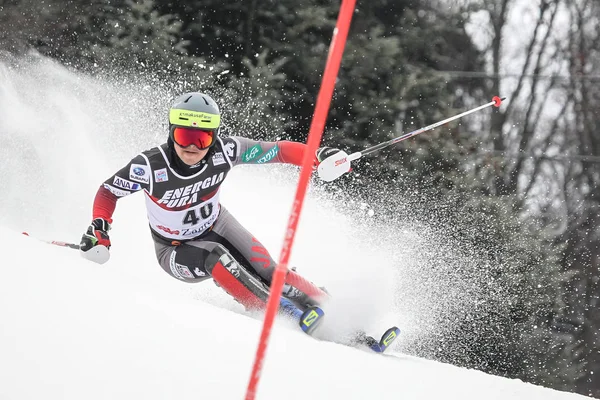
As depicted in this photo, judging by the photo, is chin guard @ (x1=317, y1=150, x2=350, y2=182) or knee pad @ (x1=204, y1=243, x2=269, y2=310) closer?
knee pad @ (x1=204, y1=243, x2=269, y2=310)

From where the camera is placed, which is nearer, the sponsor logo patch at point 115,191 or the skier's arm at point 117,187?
the skier's arm at point 117,187

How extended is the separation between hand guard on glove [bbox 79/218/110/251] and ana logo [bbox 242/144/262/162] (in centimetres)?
102

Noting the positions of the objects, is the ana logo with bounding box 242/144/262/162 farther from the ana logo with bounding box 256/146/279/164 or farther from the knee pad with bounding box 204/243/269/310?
the knee pad with bounding box 204/243/269/310

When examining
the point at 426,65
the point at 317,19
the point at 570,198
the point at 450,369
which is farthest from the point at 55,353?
the point at 570,198

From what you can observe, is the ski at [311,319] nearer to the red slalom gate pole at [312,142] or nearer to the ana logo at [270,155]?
the ana logo at [270,155]

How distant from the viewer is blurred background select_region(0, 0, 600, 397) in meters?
8.77

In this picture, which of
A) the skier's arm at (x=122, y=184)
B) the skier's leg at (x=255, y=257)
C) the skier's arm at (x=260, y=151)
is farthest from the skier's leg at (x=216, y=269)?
the skier's arm at (x=260, y=151)

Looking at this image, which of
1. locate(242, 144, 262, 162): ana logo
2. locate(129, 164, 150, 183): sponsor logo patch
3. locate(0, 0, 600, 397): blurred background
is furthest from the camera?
locate(0, 0, 600, 397): blurred background

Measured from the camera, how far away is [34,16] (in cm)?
1073

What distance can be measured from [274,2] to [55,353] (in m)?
9.72

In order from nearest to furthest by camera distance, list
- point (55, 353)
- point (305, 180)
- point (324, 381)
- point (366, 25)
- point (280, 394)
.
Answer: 1. point (305, 180)
2. point (55, 353)
3. point (280, 394)
4. point (324, 381)
5. point (366, 25)

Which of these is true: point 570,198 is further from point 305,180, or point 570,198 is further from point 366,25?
point 305,180

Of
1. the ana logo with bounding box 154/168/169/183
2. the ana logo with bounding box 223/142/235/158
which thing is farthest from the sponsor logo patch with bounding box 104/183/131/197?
the ana logo with bounding box 223/142/235/158

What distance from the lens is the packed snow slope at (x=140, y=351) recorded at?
2.29m
